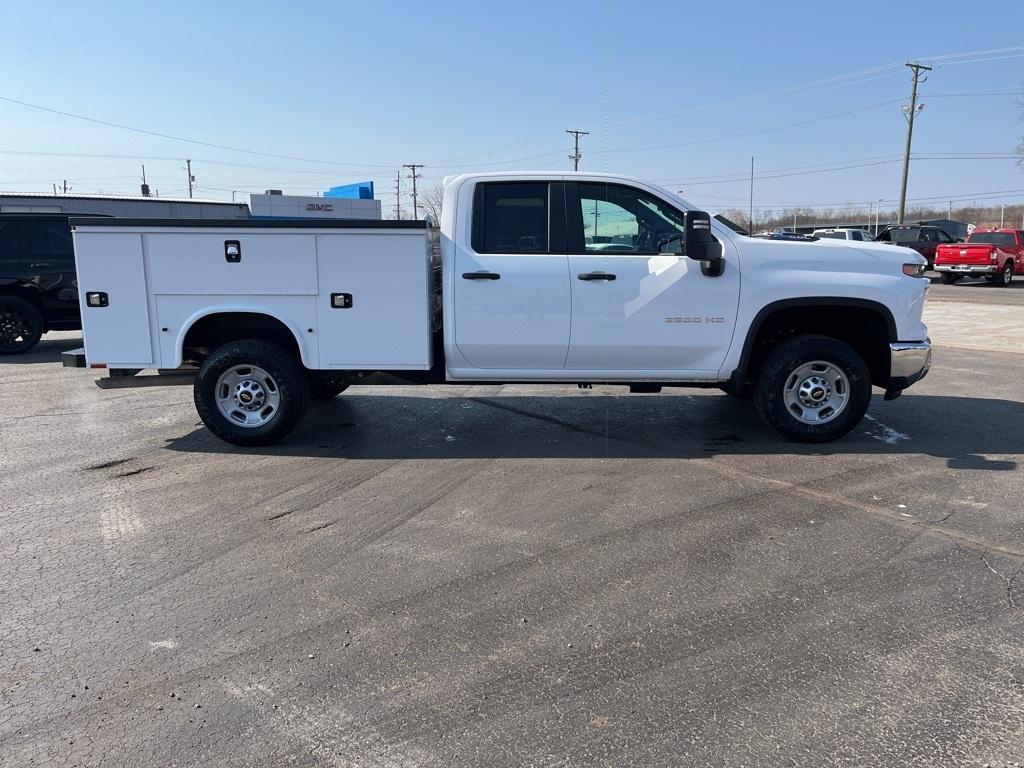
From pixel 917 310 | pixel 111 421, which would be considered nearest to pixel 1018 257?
pixel 917 310

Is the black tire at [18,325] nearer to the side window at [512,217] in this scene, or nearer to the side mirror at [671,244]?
the side window at [512,217]

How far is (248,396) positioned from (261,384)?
0.15 meters

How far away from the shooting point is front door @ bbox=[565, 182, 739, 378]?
235 inches

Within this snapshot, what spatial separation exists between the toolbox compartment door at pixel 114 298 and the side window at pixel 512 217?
2.71 metres

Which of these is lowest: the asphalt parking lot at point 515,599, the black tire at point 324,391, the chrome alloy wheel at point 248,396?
the asphalt parking lot at point 515,599

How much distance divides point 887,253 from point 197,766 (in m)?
5.89

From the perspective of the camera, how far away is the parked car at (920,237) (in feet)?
104

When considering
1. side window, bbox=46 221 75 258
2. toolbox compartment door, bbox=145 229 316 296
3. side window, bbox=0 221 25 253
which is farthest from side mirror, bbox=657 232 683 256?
side window, bbox=0 221 25 253

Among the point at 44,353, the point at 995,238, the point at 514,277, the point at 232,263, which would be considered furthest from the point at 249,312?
the point at 995,238

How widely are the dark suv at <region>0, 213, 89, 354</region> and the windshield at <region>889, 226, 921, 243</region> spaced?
30.9 metres

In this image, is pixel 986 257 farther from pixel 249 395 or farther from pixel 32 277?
pixel 32 277

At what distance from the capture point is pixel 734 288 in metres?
6.00

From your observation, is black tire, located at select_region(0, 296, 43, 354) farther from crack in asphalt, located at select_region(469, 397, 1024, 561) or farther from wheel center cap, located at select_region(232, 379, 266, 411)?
crack in asphalt, located at select_region(469, 397, 1024, 561)

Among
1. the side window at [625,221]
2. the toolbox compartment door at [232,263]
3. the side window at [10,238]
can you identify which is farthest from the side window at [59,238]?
the side window at [625,221]
